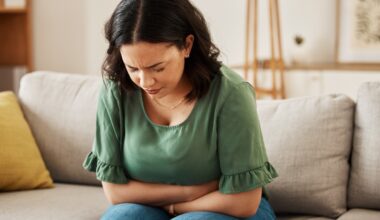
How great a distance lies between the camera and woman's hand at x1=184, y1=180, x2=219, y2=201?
1438 millimetres

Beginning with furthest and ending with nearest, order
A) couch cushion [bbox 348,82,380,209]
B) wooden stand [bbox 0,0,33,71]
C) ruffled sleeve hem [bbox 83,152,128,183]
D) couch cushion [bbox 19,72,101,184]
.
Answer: wooden stand [bbox 0,0,33,71] → couch cushion [bbox 19,72,101,184] → couch cushion [bbox 348,82,380,209] → ruffled sleeve hem [bbox 83,152,128,183]

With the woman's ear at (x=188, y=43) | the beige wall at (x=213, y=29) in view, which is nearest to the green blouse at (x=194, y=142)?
the woman's ear at (x=188, y=43)

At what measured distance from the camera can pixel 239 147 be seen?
4.51ft

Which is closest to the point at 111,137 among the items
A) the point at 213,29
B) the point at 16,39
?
the point at 16,39

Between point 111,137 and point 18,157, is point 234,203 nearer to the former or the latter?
point 111,137

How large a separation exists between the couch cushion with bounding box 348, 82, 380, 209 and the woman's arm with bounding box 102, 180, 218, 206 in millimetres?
478

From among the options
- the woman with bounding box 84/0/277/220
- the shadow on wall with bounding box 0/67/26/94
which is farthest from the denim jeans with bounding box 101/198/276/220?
the shadow on wall with bounding box 0/67/26/94

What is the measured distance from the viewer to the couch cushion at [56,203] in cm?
169

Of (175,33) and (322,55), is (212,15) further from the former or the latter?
(175,33)

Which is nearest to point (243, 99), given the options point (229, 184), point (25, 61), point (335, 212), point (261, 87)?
point (229, 184)

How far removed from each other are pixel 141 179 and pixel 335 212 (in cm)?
58

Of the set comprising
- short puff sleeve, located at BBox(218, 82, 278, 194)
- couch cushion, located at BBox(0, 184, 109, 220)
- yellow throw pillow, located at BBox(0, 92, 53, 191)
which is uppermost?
short puff sleeve, located at BBox(218, 82, 278, 194)

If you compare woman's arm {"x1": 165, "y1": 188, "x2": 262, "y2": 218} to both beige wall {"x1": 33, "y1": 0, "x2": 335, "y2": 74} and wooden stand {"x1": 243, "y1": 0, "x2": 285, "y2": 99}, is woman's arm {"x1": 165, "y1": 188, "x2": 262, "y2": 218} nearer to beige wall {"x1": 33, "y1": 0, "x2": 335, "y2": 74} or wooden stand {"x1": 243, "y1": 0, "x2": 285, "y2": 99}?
wooden stand {"x1": 243, "y1": 0, "x2": 285, "y2": 99}

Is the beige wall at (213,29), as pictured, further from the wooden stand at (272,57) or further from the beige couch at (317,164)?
the beige couch at (317,164)
